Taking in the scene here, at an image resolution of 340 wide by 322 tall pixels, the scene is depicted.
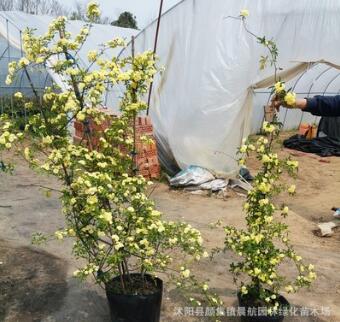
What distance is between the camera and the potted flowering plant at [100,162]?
104 inches

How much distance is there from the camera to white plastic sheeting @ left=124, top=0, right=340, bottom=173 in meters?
7.40

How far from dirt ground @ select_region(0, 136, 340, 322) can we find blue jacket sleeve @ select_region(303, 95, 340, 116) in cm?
163

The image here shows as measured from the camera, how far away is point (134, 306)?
9.74 ft

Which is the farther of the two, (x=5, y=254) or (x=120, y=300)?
(x=5, y=254)

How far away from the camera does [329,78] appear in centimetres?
1573

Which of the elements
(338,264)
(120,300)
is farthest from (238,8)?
(120,300)

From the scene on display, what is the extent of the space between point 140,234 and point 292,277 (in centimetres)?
216

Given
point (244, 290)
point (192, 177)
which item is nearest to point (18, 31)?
point (192, 177)

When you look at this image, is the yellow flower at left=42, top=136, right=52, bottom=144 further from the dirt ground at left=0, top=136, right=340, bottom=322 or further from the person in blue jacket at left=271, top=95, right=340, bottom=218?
the person in blue jacket at left=271, top=95, right=340, bottom=218

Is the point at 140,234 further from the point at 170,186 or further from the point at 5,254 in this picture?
the point at 170,186

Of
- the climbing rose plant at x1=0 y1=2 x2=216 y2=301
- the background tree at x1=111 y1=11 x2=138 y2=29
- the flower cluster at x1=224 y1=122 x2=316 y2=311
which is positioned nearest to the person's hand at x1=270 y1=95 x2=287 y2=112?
the flower cluster at x1=224 y1=122 x2=316 y2=311

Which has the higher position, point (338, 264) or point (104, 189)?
point (104, 189)

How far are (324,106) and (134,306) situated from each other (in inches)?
79.6

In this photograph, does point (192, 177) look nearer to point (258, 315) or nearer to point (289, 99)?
point (258, 315)
